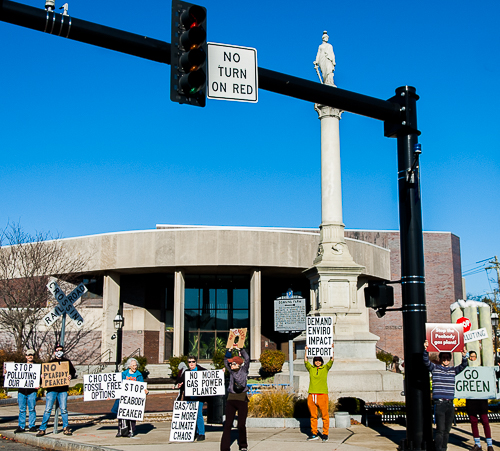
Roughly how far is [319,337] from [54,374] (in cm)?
584

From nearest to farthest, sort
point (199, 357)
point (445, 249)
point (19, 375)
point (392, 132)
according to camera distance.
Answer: point (392, 132)
point (19, 375)
point (199, 357)
point (445, 249)

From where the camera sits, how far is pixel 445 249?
57.1 meters

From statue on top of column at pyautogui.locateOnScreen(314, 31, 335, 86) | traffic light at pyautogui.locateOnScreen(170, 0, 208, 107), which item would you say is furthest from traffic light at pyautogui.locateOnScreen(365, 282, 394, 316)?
statue on top of column at pyautogui.locateOnScreen(314, 31, 335, 86)

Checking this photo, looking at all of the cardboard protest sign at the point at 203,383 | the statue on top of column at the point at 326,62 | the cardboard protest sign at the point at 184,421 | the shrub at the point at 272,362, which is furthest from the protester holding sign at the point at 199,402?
the shrub at the point at 272,362

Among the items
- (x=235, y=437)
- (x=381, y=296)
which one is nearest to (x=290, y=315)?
(x=235, y=437)

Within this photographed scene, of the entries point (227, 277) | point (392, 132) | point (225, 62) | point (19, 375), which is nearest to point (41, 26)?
point (225, 62)

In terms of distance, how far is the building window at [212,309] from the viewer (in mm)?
47719

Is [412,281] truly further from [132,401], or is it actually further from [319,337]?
[132,401]

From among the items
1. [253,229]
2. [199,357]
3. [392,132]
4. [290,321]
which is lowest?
[199,357]

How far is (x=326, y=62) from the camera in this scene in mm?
21891

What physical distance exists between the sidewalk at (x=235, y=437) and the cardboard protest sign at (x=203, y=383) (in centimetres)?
94

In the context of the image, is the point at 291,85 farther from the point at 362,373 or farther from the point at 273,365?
the point at 273,365

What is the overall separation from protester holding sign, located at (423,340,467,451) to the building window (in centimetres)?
3775

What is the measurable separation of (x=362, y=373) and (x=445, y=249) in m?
42.1
